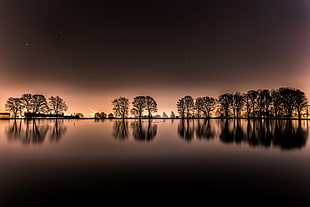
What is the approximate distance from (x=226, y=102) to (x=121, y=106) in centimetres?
5514

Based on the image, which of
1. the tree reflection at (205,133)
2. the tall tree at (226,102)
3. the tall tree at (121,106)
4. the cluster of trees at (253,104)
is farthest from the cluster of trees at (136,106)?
the tree reflection at (205,133)

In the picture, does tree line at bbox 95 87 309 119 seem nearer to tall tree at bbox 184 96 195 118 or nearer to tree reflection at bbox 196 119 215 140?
tall tree at bbox 184 96 195 118

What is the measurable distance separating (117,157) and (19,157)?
5.49m

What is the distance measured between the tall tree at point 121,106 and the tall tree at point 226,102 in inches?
1986

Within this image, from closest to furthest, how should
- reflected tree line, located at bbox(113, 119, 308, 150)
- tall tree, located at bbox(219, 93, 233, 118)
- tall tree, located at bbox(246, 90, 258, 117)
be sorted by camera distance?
reflected tree line, located at bbox(113, 119, 308, 150) → tall tree, located at bbox(246, 90, 258, 117) → tall tree, located at bbox(219, 93, 233, 118)

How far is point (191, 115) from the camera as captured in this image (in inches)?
3406

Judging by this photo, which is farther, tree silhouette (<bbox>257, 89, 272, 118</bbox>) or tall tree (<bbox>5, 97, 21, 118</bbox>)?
tall tree (<bbox>5, 97, 21, 118</bbox>)

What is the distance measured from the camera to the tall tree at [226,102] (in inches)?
2976

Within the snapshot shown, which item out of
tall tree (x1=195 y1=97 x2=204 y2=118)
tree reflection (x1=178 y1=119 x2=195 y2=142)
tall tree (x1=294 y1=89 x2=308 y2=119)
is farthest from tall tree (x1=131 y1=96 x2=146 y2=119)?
tall tree (x1=294 y1=89 x2=308 y2=119)

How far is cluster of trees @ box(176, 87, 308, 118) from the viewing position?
60.8 metres

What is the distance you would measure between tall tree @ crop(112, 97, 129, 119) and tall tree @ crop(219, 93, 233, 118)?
50443 millimetres

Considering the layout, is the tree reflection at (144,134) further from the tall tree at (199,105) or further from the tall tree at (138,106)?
the tall tree at (199,105)

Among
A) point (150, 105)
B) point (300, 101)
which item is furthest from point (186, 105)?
point (300, 101)

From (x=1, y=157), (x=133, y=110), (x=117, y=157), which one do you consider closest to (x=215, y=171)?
(x=117, y=157)
